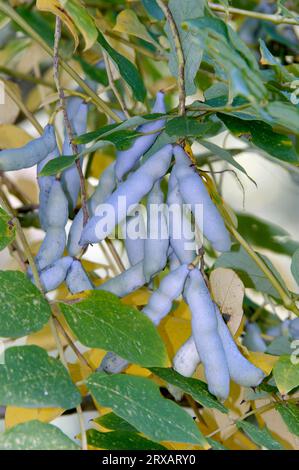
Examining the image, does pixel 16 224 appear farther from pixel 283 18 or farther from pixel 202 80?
pixel 202 80

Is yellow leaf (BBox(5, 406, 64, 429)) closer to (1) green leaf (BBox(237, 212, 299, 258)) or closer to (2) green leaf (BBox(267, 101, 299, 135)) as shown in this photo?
(2) green leaf (BBox(267, 101, 299, 135))

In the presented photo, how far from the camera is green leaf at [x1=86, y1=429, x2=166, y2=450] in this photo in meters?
0.50

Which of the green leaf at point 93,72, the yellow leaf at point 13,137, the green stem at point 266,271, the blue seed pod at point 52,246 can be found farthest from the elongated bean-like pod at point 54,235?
the green leaf at point 93,72

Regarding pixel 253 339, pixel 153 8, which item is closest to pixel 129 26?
pixel 153 8

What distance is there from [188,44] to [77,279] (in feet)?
0.51

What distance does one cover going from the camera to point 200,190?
19.3 inches

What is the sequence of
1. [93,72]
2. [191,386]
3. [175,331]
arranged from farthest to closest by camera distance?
[93,72] → [175,331] → [191,386]

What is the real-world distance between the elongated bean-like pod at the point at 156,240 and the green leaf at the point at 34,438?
12 centimetres

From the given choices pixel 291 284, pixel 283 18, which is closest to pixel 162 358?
pixel 283 18

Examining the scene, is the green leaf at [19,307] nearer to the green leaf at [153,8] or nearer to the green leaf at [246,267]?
the green leaf at [246,267]

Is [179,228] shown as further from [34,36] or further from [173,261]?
[34,36]

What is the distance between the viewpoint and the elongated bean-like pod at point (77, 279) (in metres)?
0.54

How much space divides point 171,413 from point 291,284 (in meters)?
0.55

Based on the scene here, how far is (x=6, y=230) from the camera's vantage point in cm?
52
